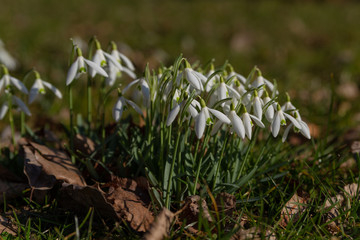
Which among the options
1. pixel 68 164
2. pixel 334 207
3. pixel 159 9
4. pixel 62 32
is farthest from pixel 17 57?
pixel 159 9

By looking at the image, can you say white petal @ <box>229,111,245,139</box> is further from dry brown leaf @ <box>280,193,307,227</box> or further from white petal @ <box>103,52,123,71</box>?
white petal @ <box>103,52,123,71</box>

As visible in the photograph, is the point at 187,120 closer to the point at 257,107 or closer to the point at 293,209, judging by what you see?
the point at 257,107

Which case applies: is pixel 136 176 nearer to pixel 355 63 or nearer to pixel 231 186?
pixel 231 186

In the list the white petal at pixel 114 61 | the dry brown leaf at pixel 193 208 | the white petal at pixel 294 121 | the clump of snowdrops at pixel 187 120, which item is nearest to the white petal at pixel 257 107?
the clump of snowdrops at pixel 187 120

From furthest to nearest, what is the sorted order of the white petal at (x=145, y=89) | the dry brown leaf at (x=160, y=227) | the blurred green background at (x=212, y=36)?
the blurred green background at (x=212, y=36)
the white petal at (x=145, y=89)
the dry brown leaf at (x=160, y=227)

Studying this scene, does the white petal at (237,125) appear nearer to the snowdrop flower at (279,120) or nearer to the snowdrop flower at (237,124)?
the snowdrop flower at (237,124)

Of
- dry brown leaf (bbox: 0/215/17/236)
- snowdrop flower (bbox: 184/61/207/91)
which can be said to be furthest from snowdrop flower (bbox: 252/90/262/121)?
dry brown leaf (bbox: 0/215/17/236)

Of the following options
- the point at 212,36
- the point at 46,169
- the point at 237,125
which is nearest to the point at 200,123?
the point at 237,125
